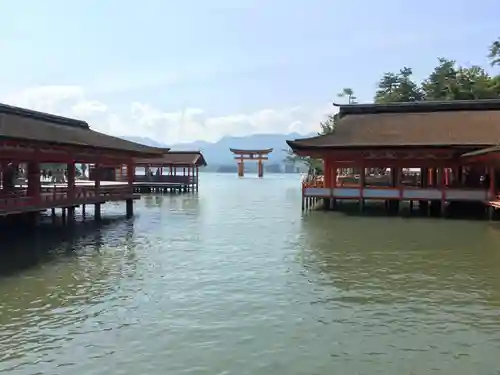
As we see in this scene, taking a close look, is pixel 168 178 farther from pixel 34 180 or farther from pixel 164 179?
pixel 34 180

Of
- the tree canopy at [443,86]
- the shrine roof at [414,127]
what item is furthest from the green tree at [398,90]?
the shrine roof at [414,127]

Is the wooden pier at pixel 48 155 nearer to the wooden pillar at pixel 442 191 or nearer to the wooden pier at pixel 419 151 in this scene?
the wooden pier at pixel 419 151

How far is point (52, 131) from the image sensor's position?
2166cm

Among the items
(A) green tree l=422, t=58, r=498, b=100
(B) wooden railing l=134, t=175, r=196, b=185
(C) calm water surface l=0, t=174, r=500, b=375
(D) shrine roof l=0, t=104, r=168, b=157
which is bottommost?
(C) calm water surface l=0, t=174, r=500, b=375

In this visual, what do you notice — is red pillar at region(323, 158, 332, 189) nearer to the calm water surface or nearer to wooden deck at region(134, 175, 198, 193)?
the calm water surface

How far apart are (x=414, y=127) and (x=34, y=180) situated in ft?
62.5

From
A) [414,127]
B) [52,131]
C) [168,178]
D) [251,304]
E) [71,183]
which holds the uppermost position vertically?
[414,127]

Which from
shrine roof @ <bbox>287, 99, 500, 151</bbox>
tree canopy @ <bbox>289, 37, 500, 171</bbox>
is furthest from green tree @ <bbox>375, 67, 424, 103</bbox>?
shrine roof @ <bbox>287, 99, 500, 151</bbox>

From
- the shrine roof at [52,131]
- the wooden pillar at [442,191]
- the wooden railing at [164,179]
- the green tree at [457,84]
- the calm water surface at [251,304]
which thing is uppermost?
the green tree at [457,84]

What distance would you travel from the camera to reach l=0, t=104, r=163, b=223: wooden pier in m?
18.2

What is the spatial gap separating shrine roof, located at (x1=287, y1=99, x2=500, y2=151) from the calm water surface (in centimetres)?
834

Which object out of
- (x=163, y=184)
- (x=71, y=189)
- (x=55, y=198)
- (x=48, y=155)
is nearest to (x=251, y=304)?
(x=55, y=198)

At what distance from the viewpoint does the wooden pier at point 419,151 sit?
2623 cm

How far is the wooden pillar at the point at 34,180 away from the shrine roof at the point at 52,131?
1.20 meters
